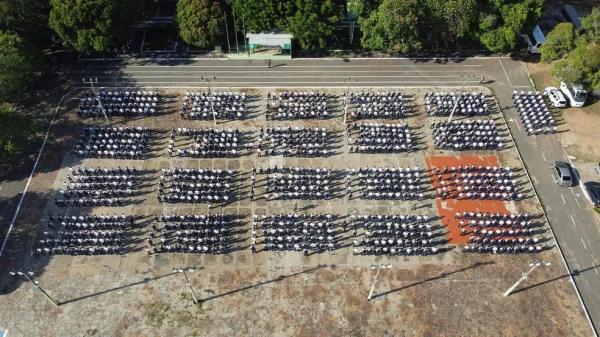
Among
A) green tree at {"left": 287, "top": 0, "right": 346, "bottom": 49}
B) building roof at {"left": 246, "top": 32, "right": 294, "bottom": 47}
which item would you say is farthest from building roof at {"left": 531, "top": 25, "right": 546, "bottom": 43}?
building roof at {"left": 246, "top": 32, "right": 294, "bottom": 47}

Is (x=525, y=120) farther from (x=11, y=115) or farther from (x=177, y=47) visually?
(x=11, y=115)

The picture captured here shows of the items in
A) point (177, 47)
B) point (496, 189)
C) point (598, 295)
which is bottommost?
point (598, 295)

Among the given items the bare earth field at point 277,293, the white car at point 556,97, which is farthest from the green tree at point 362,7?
the bare earth field at point 277,293

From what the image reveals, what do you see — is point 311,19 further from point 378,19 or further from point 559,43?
point 559,43

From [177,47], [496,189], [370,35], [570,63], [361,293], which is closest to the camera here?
[361,293]

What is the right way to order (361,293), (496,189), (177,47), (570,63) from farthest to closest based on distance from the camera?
(177,47) → (570,63) → (496,189) → (361,293)

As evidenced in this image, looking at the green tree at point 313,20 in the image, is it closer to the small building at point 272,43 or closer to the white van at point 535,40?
the small building at point 272,43

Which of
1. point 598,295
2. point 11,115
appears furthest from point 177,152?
point 598,295
